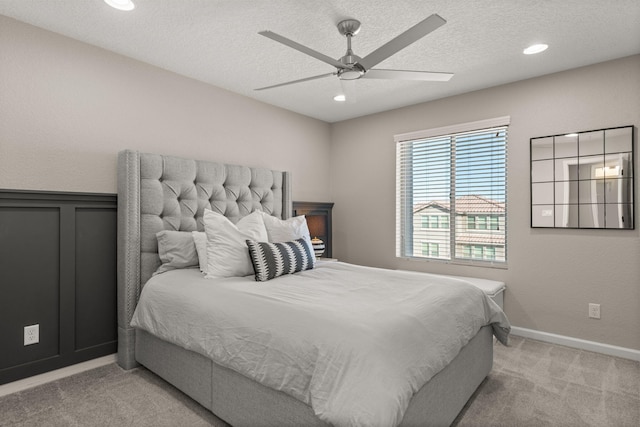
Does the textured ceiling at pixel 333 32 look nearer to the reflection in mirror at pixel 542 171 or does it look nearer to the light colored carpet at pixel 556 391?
the reflection in mirror at pixel 542 171

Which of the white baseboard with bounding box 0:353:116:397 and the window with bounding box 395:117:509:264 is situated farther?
the window with bounding box 395:117:509:264

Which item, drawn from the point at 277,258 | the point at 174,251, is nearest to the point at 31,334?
the point at 174,251

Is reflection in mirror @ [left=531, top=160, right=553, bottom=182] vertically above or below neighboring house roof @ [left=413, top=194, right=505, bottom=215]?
above

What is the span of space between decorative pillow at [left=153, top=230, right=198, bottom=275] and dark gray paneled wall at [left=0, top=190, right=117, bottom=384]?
41cm

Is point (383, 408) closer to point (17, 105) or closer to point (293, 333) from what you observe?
point (293, 333)

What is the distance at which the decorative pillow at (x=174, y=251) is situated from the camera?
267 cm

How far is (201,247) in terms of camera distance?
2.66 meters

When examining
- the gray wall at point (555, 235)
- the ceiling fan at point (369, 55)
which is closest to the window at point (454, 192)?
the gray wall at point (555, 235)

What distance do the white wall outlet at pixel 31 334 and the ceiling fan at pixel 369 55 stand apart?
2.45m

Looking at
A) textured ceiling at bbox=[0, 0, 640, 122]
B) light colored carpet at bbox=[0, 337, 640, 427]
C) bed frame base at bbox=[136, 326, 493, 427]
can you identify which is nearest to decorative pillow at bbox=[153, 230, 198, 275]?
bed frame base at bbox=[136, 326, 493, 427]

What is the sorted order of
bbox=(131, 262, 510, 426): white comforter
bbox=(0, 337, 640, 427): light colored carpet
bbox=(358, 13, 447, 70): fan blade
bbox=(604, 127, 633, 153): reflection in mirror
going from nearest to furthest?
bbox=(131, 262, 510, 426): white comforter
bbox=(358, 13, 447, 70): fan blade
bbox=(0, 337, 640, 427): light colored carpet
bbox=(604, 127, 633, 153): reflection in mirror

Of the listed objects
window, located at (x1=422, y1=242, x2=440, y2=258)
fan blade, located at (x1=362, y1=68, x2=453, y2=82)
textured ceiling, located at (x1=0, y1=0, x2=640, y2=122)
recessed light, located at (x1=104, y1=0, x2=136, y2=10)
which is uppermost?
textured ceiling, located at (x1=0, y1=0, x2=640, y2=122)

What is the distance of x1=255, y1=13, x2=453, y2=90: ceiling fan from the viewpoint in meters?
1.79

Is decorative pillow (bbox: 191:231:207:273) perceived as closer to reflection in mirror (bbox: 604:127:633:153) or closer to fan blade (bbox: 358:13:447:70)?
fan blade (bbox: 358:13:447:70)
